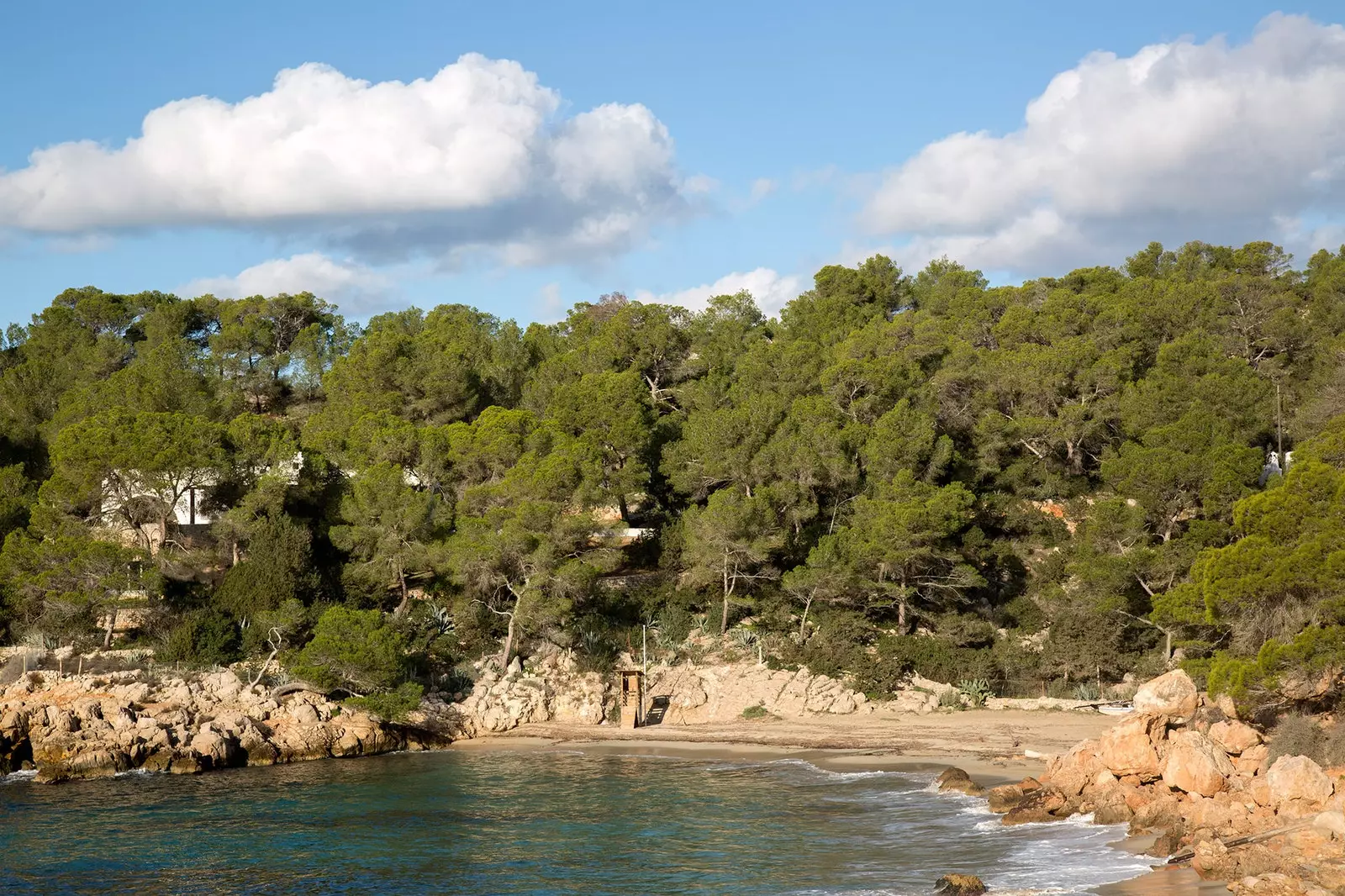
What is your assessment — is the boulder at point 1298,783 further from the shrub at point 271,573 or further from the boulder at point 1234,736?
the shrub at point 271,573

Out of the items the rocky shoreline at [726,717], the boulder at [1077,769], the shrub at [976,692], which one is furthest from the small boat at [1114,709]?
the boulder at [1077,769]

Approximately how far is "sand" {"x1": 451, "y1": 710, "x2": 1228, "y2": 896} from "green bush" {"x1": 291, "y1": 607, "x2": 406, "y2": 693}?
11.4ft

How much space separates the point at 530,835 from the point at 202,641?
53.5ft

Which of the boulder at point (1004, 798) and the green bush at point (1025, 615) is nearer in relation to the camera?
the boulder at point (1004, 798)

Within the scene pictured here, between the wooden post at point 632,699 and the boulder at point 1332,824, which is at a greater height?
the boulder at point 1332,824

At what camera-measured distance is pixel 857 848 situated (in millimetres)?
22172

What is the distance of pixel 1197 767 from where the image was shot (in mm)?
22609

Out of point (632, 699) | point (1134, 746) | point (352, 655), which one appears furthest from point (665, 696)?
Answer: point (1134, 746)

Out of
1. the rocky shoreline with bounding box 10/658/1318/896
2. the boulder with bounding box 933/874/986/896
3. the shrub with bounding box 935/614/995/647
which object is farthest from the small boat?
the boulder with bounding box 933/874/986/896

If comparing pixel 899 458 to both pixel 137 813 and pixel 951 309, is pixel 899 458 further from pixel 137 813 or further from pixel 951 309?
pixel 137 813

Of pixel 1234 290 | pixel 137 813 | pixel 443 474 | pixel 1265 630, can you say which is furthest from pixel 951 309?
pixel 137 813

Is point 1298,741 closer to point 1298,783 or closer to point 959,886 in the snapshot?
point 1298,783

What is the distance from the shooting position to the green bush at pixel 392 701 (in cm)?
3344

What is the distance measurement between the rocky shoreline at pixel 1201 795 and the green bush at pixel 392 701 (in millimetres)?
14531
